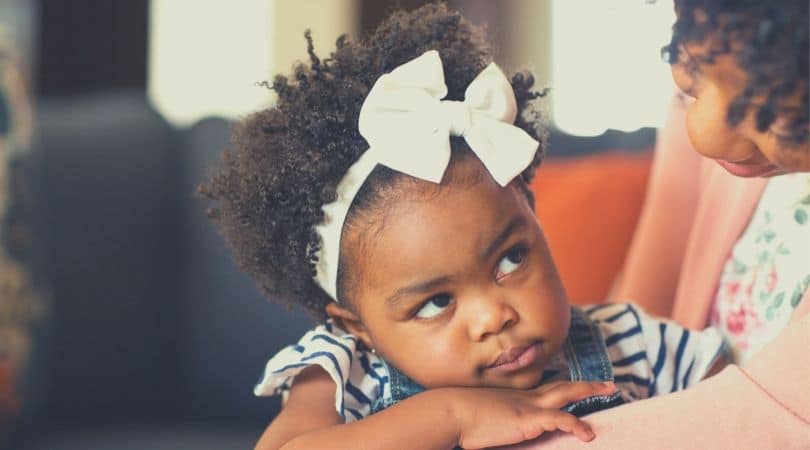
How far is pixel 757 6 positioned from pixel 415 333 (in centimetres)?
43

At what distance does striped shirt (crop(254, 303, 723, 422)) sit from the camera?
0.98 meters

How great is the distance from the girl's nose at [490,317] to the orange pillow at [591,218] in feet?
2.34

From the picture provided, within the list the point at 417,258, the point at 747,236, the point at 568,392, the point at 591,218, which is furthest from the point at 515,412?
the point at 591,218

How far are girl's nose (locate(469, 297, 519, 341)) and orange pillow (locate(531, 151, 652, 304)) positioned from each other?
712 millimetres

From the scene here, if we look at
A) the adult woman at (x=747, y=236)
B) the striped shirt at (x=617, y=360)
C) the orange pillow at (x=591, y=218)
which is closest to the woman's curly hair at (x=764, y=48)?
the adult woman at (x=747, y=236)

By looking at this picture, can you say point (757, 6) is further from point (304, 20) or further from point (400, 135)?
point (304, 20)

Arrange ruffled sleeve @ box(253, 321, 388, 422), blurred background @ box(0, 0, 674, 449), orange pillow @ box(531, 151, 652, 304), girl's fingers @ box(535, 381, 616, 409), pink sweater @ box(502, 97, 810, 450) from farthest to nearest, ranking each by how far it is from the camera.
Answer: blurred background @ box(0, 0, 674, 449), orange pillow @ box(531, 151, 652, 304), ruffled sleeve @ box(253, 321, 388, 422), girl's fingers @ box(535, 381, 616, 409), pink sweater @ box(502, 97, 810, 450)

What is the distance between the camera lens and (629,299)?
4.26 ft

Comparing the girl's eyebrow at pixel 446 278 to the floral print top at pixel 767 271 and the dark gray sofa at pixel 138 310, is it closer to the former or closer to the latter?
the floral print top at pixel 767 271

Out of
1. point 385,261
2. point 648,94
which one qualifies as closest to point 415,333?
point 385,261

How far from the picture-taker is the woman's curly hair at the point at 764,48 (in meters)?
0.63

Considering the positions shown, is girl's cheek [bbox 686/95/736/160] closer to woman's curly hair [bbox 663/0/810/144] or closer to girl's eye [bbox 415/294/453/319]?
woman's curly hair [bbox 663/0/810/144]

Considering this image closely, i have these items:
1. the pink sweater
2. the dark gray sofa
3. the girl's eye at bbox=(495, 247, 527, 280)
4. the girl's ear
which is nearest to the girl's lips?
the pink sweater

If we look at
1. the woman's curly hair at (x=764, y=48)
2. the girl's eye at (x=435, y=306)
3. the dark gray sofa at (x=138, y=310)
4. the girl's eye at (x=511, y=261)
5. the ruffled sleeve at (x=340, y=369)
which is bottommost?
the dark gray sofa at (x=138, y=310)
